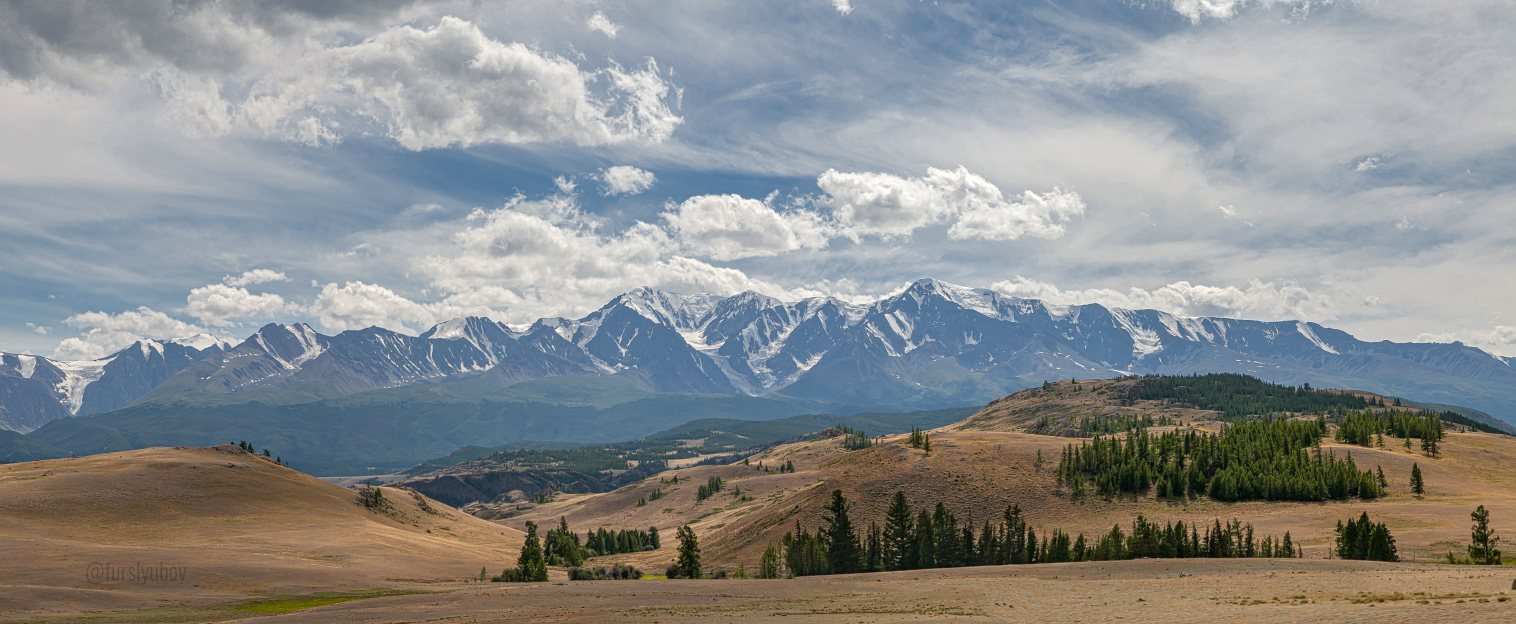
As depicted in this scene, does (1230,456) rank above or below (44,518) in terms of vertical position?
above

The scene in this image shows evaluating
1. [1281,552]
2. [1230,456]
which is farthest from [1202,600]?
[1230,456]

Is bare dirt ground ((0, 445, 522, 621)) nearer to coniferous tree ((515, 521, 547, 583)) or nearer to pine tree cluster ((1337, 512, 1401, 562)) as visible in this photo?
coniferous tree ((515, 521, 547, 583))

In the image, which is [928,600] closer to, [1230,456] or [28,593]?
[28,593]

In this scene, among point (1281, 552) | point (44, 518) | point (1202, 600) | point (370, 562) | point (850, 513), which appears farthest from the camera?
point (850, 513)

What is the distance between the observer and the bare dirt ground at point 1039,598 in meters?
42.7

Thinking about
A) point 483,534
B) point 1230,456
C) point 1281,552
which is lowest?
point 483,534

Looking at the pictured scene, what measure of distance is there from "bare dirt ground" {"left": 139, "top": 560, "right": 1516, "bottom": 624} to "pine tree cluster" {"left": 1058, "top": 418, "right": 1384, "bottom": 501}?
228ft

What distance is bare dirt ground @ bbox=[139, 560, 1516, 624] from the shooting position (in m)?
42.7

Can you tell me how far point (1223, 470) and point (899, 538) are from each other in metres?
69.2

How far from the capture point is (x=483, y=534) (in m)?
184

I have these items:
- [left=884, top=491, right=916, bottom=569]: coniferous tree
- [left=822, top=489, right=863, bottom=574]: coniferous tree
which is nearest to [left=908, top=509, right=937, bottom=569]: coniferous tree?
[left=884, top=491, right=916, bottom=569]: coniferous tree

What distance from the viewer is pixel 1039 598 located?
57.8m

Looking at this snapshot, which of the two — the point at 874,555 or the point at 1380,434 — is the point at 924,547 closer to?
the point at 874,555

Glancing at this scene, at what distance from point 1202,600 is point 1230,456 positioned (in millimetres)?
120223
